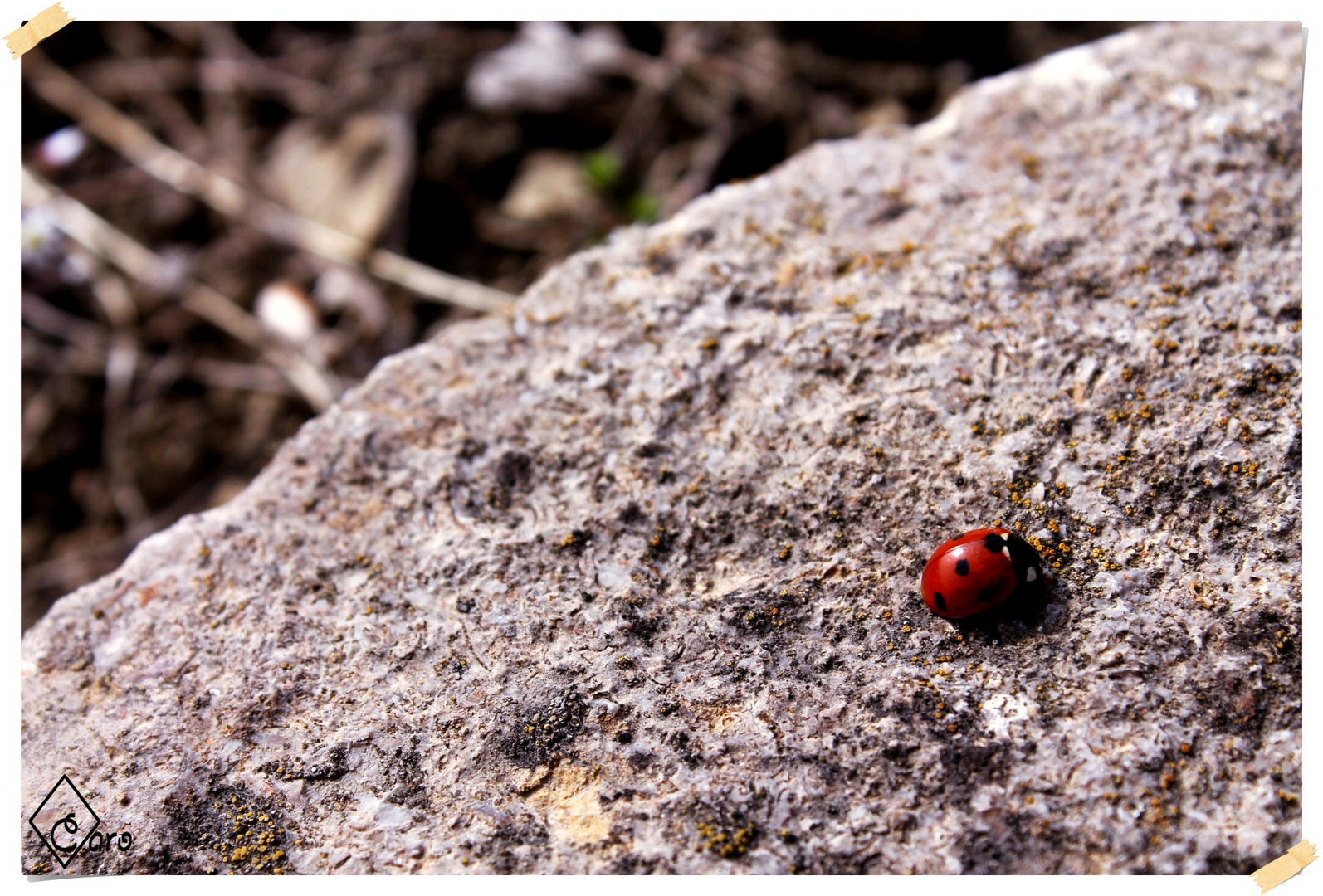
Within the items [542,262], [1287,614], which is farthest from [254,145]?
[1287,614]

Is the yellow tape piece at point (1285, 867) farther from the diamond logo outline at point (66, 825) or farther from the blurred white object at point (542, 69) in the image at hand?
the blurred white object at point (542, 69)

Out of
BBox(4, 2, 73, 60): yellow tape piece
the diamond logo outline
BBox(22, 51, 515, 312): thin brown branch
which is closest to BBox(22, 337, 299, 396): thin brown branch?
BBox(22, 51, 515, 312): thin brown branch

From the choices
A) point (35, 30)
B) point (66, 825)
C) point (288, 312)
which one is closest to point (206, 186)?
point (288, 312)

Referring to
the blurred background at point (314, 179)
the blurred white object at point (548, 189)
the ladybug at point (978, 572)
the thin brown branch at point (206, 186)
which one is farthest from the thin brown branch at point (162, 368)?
the ladybug at point (978, 572)

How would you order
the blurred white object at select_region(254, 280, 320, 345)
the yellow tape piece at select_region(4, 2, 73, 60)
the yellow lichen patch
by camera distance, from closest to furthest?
the yellow lichen patch → the yellow tape piece at select_region(4, 2, 73, 60) → the blurred white object at select_region(254, 280, 320, 345)

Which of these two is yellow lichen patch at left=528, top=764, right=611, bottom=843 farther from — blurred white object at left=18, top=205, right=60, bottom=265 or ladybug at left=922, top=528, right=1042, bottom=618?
blurred white object at left=18, top=205, right=60, bottom=265

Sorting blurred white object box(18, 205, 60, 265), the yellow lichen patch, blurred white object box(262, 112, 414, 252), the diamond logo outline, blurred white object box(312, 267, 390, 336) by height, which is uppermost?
blurred white object box(18, 205, 60, 265)

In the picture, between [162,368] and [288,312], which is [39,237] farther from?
[288,312]

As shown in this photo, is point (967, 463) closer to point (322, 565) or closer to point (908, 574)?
point (908, 574)
